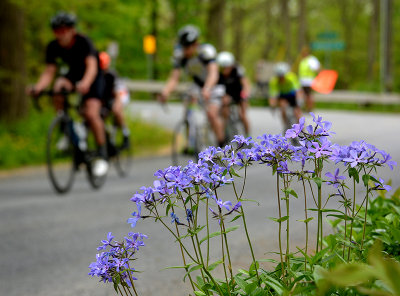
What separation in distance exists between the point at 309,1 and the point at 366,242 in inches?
2142

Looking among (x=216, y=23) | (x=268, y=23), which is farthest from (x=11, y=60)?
(x=268, y=23)

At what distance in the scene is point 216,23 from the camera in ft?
132

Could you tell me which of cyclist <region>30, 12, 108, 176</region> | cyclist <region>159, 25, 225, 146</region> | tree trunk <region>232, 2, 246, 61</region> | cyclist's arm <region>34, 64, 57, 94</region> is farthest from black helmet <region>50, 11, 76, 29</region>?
tree trunk <region>232, 2, 246, 61</region>

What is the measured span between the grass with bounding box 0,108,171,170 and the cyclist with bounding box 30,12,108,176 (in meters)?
4.67

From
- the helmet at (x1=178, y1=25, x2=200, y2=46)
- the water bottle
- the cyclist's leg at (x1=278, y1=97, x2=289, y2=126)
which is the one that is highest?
the helmet at (x1=178, y1=25, x2=200, y2=46)

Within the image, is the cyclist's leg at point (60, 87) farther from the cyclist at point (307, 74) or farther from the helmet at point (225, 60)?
the cyclist at point (307, 74)

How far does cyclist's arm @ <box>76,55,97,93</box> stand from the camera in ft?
26.5

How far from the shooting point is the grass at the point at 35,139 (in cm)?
1331

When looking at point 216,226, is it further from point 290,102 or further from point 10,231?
point 290,102

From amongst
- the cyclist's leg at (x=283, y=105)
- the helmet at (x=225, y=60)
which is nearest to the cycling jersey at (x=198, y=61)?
the helmet at (x=225, y=60)

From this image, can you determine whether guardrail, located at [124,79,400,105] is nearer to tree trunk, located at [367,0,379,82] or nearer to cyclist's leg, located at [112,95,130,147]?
tree trunk, located at [367,0,379,82]

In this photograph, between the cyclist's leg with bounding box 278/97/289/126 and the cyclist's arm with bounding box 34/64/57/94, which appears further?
the cyclist's leg with bounding box 278/97/289/126

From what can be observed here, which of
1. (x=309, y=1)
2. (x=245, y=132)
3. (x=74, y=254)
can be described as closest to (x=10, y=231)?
(x=74, y=254)

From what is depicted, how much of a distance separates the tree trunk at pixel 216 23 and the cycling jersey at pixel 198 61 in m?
27.5
